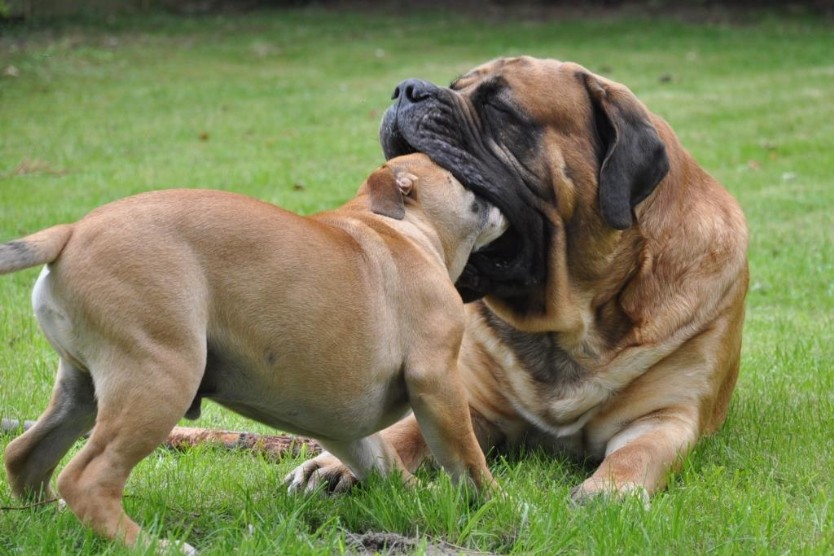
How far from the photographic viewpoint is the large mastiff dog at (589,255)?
14.6 feet

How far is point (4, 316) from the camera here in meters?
6.42

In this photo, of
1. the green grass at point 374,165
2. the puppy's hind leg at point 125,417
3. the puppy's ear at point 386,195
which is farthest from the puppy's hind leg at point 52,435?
the puppy's ear at point 386,195

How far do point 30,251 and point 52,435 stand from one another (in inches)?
26.7

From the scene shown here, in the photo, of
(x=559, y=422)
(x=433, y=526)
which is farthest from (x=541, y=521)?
(x=559, y=422)

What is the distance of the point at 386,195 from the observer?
3994 millimetres

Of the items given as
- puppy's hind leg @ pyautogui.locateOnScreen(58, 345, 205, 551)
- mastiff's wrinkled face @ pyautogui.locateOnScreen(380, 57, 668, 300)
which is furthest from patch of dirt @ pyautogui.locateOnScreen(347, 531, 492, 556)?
mastiff's wrinkled face @ pyautogui.locateOnScreen(380, 57, 668, 300)

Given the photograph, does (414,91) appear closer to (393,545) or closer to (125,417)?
(393,545)

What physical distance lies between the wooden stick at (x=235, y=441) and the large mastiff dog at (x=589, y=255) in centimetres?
42

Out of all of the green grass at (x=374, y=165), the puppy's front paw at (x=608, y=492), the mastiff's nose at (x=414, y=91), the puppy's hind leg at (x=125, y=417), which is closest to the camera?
the puppy's hind leg at (x=125, y=417)

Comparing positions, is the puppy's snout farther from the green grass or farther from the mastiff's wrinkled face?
the green grass

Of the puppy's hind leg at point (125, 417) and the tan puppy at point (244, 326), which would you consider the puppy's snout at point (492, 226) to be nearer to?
the tan puppy at point (244, 326)

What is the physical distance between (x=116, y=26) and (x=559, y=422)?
1953 centimetres

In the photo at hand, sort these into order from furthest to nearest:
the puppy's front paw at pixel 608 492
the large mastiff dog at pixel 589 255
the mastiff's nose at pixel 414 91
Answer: the mastiff's nose at pixel 414 91
the large mastiff dog at pixel 589 255
the puppy's front paw at pixel 608 492

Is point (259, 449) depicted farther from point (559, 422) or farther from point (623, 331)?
point (623, 331)
